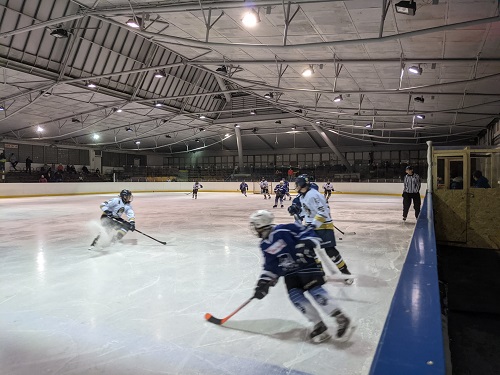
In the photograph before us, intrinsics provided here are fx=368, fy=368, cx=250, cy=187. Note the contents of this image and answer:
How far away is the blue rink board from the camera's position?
0.96 metres

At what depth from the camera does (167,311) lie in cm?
335

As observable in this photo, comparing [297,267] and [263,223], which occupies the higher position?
[263,223]

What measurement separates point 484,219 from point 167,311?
5.71 metres

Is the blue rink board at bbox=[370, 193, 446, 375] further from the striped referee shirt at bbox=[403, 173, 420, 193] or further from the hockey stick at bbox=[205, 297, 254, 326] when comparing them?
the striped referee shirt at bbox=[403, 173, 420, 193]

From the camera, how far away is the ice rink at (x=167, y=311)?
7.91 feet

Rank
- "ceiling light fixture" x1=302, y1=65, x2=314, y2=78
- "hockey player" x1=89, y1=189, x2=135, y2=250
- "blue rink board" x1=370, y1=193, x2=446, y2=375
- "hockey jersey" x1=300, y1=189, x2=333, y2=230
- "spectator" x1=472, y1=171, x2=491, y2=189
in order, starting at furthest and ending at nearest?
"ceiling light fixture" x1=302, y1=65, x2=314, y2=78 < "spectator" x1=472, y1=171, x2=491, y2=189 < "hockey player" x1=89, y1=189, x2=135, y2=250 < "hockey jersey" x1=300, y1=189, x2=333, y2=230 < "blue rink board" x1=370, y1=193, x2=446, y2=375

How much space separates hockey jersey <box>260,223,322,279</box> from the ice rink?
528 millimetres

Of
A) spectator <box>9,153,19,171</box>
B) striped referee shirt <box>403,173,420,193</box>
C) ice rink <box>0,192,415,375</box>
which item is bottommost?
ice rink <box>0,192,415,375</box>

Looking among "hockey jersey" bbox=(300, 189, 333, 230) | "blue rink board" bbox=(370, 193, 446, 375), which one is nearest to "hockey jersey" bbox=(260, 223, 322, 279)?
"blue rink board" bbox=(370, 193, 446, 375)

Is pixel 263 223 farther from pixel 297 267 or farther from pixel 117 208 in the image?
pixel 117 208

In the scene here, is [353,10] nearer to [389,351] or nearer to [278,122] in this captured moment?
[389,351]

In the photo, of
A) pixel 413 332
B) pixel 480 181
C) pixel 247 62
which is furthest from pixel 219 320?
pixel 247 62

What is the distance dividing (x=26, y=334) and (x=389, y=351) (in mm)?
2893

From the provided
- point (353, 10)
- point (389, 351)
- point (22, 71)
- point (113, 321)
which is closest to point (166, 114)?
point (22, 71)
